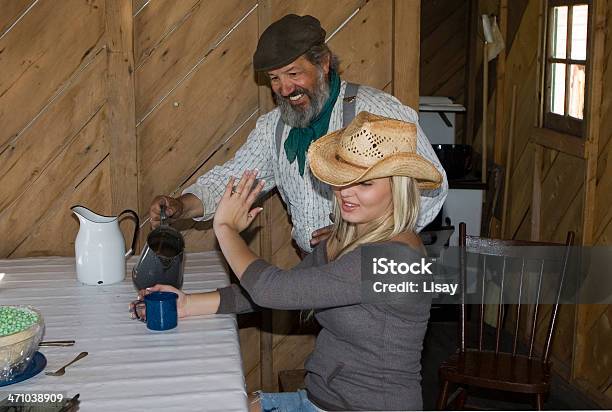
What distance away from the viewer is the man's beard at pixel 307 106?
2.67 meters

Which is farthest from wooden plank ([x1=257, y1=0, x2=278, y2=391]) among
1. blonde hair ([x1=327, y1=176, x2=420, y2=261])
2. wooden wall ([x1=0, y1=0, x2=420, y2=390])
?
blonde hair ([x1=327, y1=176, x2=420, y2=261])

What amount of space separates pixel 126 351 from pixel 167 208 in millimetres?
704

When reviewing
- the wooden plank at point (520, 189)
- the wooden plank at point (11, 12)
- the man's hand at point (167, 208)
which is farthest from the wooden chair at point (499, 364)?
the wooden plank at point (11, 12)

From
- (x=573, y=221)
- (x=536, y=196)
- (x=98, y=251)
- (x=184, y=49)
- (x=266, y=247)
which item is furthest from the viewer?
(x=536, y=196)

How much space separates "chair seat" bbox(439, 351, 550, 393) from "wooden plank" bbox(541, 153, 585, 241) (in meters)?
1.25

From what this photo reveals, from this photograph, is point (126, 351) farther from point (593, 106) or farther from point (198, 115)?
point (593, 106)

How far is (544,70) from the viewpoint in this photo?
4504mm

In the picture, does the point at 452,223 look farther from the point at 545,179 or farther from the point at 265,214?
the point at 265,214

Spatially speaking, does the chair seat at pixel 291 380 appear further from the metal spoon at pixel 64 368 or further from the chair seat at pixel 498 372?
the metal spoon at pixel 64 368

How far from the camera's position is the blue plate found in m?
1.81

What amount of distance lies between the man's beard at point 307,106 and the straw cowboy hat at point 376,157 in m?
0.58

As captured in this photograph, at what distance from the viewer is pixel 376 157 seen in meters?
2.00

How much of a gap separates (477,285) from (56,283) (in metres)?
2.97

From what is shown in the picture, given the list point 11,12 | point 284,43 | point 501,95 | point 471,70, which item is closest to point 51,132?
point 11,12
